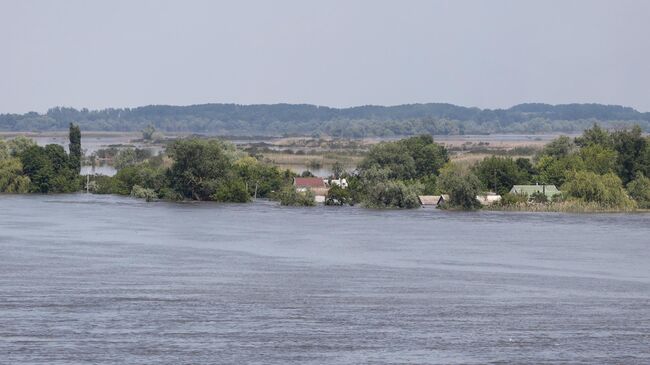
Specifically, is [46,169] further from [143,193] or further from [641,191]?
[641,191]

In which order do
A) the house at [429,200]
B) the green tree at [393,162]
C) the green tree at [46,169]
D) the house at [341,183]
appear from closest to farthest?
the house at [429,200]
the house at [341,183]
the green tree at [393,162]
the green tree at [46,169]

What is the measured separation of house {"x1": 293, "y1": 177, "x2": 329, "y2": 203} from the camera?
69312 millimetres

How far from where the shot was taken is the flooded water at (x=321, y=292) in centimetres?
2381

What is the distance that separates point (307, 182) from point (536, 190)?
14272 mm

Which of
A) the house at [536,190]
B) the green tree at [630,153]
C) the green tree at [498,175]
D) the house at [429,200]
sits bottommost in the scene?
the house at [429,200]

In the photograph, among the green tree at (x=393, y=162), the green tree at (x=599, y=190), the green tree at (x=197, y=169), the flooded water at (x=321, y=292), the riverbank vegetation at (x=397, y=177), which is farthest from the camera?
the green tree at (x=393, y=162)

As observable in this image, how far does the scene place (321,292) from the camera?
102 feet

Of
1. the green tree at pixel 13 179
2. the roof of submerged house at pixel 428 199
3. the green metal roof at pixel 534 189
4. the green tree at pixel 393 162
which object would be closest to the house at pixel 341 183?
the green tree at pixel 393 162

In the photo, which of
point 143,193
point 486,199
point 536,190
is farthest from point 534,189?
point 143,193

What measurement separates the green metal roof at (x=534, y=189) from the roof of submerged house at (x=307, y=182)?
1194 cm

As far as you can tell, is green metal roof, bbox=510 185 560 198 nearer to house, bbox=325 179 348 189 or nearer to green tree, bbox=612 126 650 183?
green tree, bbox=612 126 650 183

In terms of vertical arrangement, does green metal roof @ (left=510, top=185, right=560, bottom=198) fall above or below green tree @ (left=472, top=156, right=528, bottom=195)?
below

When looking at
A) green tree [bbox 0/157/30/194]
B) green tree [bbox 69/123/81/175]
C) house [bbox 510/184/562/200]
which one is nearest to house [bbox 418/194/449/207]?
house [bbox 510/184/562/200]

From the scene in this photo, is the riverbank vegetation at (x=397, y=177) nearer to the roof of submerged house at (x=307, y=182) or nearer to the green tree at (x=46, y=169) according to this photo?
the green tree at (x=46, y=169)
